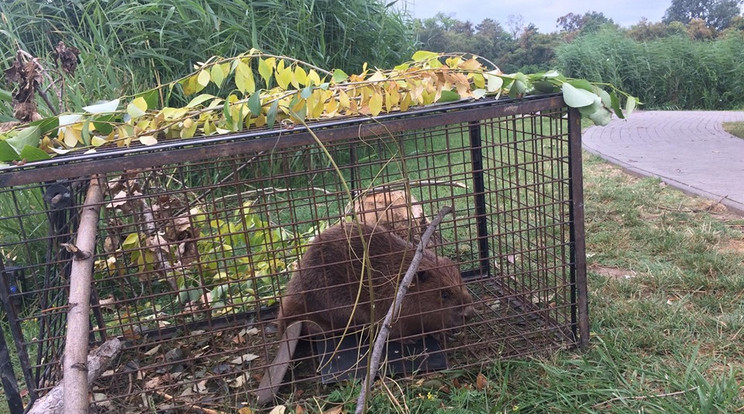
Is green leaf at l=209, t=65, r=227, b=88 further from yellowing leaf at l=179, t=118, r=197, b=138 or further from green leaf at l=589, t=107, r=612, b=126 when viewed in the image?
green leaf at l=589, t=107, r=612, b=126

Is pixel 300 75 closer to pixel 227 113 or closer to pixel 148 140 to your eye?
pixel 227 113

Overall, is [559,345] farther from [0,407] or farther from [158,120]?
[0,407]

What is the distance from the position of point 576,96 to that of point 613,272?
1532 mm

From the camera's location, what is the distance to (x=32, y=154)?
1.75m

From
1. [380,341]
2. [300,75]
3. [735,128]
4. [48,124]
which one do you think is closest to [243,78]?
[300,75]

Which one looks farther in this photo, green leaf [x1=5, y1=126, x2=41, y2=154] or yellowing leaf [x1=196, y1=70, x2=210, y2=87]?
yellowing leaf [x1=196, y1=70, x2=210, y2=87]

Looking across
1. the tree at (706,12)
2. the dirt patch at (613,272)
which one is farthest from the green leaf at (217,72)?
the tree at (706,12)

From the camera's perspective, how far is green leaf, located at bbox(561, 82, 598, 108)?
196 centimetres

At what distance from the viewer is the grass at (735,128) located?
322 inches

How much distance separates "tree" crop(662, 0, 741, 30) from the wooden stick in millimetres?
24514

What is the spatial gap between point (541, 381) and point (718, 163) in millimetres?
5181

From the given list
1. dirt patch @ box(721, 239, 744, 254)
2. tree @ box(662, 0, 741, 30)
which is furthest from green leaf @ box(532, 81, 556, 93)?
tree @ box(662, 0, 741, 30)

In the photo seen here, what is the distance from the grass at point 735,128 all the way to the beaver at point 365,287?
24.5 feet

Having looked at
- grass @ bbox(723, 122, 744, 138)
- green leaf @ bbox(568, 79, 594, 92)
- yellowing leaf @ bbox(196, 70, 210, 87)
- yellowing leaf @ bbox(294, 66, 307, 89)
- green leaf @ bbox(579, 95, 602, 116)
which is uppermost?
yellowing leaf @ bbox(196, 70, 210, 87)
